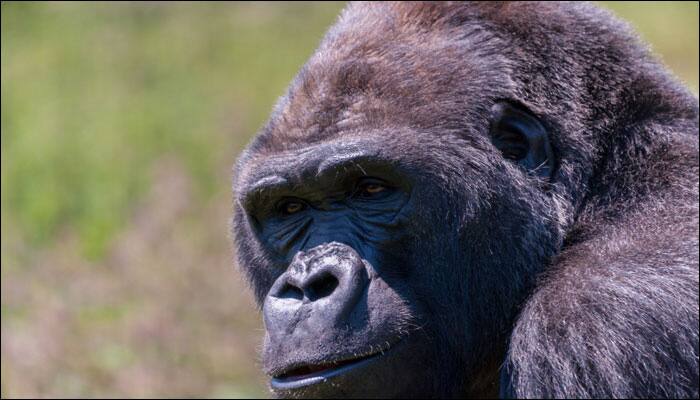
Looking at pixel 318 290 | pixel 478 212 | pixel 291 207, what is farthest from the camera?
pixel 291 207

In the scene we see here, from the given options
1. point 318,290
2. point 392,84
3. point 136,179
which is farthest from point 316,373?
point 136,179

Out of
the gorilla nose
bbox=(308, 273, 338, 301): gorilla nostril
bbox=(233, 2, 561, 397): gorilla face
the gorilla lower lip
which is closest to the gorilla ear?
bbox=(233, 2, 561, 397): gorilla face

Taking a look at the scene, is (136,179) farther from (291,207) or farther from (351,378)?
(351,378)

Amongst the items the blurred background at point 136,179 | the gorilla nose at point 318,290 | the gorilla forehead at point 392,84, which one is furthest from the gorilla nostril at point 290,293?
the blurred background at point 136,179

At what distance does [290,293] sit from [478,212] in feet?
2.62

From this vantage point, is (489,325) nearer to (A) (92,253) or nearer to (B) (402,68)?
(B) (402,68)

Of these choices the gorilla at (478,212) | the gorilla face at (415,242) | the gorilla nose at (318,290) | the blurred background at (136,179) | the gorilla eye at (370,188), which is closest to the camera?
the gorilla at (478,212)

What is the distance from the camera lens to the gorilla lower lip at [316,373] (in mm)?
4023

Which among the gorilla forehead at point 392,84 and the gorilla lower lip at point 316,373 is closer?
the gorilla lower lip at point 316,373

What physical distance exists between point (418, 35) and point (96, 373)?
3260mm

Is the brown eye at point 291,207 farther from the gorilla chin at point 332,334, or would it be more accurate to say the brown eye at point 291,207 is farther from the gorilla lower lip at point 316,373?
the gorilla lower lip at point 316,373

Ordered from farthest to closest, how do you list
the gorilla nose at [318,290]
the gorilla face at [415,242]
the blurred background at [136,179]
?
the blurred background at [136,179] < the gorilla face at [415,242] < the gorilla nose at [318,290]

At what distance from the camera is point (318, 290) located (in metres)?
4.10

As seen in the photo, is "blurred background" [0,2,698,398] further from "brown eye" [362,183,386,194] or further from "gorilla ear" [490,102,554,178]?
"gorilla ear" [490,102,554,178]
